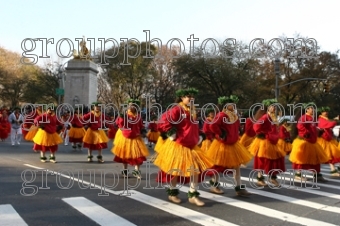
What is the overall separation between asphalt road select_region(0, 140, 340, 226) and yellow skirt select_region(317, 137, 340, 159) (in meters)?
0.72

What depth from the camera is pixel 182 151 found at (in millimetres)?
8117

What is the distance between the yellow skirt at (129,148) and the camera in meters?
11.1

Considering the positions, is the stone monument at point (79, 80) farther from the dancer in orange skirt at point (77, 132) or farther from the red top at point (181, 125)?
the red top at point (181, 125)

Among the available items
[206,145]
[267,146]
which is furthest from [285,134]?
[206,145]

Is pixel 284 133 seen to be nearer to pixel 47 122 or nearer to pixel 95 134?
pixel 95 134

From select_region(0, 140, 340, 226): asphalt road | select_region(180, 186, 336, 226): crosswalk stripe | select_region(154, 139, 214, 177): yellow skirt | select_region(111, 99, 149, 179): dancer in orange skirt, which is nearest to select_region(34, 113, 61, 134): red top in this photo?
select_region(0, 140, 340, 226): asphalt road

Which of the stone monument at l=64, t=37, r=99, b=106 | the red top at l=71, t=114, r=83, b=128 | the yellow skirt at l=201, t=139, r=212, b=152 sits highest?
the stone monument at l=64, t=37, r=99, b=106

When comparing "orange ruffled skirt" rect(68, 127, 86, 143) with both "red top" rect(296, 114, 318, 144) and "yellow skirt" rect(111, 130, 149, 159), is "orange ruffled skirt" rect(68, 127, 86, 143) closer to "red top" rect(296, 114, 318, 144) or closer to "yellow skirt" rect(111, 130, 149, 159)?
"yellow skirt" rect(111, 130, 149, 159)

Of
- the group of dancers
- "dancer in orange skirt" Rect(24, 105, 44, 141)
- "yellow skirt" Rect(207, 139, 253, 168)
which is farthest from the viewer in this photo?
"dancer in orange skirt" Rect(24, 105, 44, 141)

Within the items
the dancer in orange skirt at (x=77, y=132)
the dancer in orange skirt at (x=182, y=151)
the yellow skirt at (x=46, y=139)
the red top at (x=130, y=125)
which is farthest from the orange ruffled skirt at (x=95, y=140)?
the dancer in orange skirt at (x=182, y=151)

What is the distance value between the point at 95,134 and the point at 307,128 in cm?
755

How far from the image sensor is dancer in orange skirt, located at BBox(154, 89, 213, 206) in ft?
26.4

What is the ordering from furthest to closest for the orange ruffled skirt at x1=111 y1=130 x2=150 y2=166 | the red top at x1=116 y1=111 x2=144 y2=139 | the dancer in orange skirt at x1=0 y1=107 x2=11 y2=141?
the dancer in orange skirt at x1=0 y1=107 x2=11 y2=141 → the red top at x1=116 y1=111 x2=144 y2=139 → the orange ruffled skirt at x1=111 y1=130 x2=150 y2=166

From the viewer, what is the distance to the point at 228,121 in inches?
357
